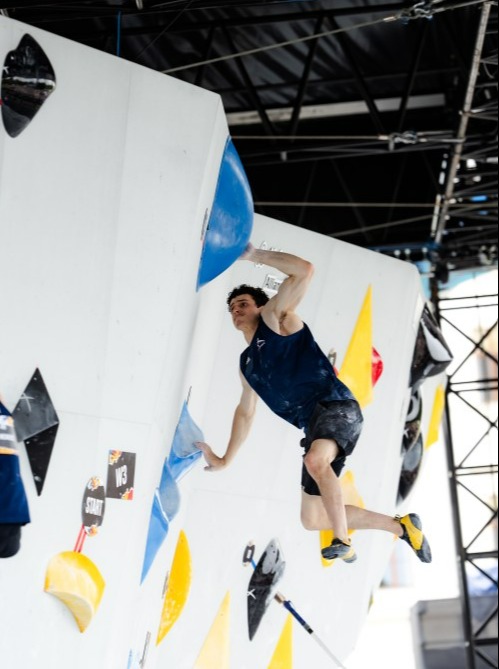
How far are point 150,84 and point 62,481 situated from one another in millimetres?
1993

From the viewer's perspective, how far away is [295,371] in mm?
5199

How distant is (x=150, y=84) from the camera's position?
4.97 meters

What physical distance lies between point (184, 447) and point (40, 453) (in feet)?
3.89

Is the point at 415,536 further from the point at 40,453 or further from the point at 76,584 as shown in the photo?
the point at 40,453

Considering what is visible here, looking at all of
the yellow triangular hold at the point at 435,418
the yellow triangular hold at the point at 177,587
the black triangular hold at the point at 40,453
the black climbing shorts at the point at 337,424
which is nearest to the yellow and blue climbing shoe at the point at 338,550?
the black climbing shorts at the point at 337,424

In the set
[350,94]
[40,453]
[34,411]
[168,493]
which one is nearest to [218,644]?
[168,493]

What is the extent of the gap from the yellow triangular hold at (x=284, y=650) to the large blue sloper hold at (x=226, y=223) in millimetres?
3289

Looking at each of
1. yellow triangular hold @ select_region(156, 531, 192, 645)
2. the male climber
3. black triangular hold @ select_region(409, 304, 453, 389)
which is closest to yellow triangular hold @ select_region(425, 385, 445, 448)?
black triangular hold @ select_region(409, 304, 453, 389)

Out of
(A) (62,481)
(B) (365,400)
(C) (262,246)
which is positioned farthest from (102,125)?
(B) (365,400)

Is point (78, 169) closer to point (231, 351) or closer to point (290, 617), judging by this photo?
point (231, 351)

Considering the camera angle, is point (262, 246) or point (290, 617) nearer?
point (262, 246)

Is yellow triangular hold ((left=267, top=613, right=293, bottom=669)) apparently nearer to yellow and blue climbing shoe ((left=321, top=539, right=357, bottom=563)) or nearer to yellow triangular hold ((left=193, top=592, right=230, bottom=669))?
yellow triangular hold ((left=193, top=592, right=230, bottom=669))

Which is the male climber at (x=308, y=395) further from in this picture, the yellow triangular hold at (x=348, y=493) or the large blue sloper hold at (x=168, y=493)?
the yellow triangular hold at (x=348, y=493)

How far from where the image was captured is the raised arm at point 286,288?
5.11 metres
